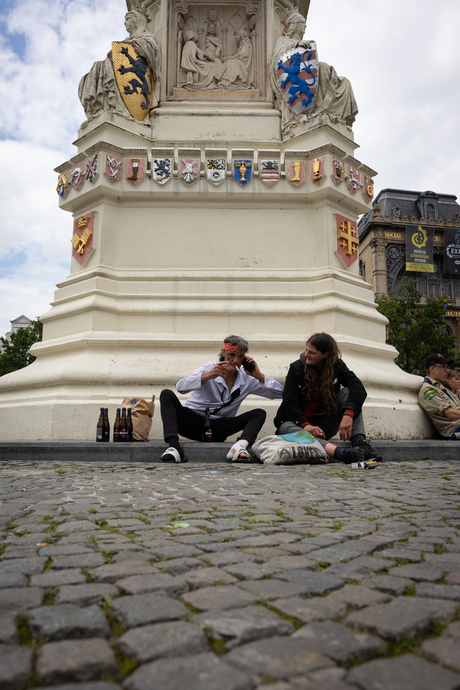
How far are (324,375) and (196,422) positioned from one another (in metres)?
1.43

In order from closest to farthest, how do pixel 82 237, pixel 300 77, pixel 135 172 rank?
1. pixel 135 172
2. pixel 82 237
3. pixel 300 77

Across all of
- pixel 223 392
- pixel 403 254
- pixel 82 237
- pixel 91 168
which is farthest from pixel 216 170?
pixel 403 254

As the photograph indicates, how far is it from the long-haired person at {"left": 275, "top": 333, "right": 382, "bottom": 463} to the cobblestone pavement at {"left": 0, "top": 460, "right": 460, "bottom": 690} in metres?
2.23

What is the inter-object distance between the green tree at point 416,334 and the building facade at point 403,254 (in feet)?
44.9

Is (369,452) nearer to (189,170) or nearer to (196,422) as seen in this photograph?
(196,422)

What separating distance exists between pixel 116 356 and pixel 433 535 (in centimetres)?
561

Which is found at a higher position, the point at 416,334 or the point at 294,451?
the point at 416,334

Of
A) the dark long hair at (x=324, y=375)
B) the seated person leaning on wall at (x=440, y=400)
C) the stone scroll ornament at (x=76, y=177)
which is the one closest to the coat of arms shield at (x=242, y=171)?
the stone scroll ornament at (x=76, y=177)

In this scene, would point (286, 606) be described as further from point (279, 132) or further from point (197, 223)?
point (279, 132)

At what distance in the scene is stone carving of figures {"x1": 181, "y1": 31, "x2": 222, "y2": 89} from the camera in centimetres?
946

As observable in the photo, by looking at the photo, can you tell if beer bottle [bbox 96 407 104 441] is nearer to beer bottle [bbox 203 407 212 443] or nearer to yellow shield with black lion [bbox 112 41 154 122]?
beer bottle [bbox 203 407 212 443]

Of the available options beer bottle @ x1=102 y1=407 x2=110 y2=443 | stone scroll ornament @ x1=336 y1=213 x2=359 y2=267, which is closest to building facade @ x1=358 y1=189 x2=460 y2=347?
stone scroll ornament @ x1=336 y1=213 x2=359 y2=267

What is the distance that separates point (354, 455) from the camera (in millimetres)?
5008

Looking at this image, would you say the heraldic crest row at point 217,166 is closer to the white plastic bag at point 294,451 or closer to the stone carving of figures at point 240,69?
the stone carving of figures at point 240,69
